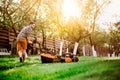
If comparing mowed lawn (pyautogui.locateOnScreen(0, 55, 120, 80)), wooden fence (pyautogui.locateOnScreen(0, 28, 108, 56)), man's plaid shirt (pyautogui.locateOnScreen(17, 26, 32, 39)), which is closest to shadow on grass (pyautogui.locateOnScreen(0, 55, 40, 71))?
mowed lawn (pyautogui.locateOnScreen(0, 55, 120, 80))

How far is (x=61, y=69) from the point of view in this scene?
134 inches

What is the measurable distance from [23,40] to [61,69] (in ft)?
2.16

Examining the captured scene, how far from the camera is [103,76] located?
2.96 metres

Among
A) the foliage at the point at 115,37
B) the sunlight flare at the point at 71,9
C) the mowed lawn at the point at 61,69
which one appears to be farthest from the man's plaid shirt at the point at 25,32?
the foliage at the point at 115,37

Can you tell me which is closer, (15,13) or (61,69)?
(61,69)

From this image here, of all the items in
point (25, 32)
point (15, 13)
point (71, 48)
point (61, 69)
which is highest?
point (15, 13)

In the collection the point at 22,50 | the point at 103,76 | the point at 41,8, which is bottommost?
the point at 103,76

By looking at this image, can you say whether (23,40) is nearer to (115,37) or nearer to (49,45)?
(49,45)

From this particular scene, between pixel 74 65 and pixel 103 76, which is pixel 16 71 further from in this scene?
pixel 103 76

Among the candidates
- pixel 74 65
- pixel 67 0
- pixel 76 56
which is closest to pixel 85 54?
pixel 76 56

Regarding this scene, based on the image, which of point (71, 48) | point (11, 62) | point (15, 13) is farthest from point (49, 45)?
point (15, 13)

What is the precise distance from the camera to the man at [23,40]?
3.75 meters

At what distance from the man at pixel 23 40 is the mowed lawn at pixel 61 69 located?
2.8 inches

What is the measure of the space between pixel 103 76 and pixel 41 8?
1.25m
